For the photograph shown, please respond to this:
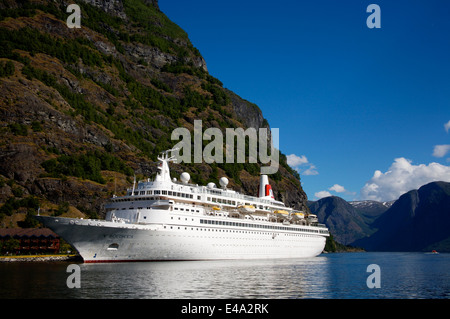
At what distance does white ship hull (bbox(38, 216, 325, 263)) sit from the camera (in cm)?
4528

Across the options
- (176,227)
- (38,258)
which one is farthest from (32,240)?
(176,227)

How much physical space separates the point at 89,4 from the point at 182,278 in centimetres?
16298

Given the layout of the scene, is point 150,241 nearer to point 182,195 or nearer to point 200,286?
point 182,195

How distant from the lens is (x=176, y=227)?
50.2 metres

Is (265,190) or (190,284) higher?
(265,190)

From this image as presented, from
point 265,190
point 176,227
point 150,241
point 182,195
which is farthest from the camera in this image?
point 265,190

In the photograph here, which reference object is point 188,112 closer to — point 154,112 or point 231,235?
point 154,112

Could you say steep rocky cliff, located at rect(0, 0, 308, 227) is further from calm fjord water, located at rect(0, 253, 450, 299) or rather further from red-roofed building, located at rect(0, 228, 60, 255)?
calm fjord water, located at rect(0, 253, 450, 299)

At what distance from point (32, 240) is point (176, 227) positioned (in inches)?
1159

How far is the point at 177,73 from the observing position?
173875mm

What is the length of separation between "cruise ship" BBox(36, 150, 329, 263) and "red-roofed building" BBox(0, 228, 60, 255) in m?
16.1

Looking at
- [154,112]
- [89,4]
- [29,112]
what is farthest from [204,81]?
[29,112]

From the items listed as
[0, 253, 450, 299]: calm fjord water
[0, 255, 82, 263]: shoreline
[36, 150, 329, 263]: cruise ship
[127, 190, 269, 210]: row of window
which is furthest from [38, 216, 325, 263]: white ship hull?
[0, 255, 82, 263]: shoreline

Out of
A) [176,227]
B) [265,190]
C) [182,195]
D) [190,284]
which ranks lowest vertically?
[190,284]
